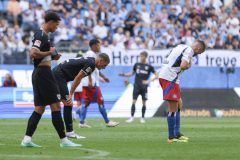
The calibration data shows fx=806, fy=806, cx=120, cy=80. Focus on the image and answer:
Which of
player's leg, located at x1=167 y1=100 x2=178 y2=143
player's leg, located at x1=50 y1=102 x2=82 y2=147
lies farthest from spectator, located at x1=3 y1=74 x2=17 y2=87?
player's leg, located at x1=50 y1=102 x2=82 y2=147

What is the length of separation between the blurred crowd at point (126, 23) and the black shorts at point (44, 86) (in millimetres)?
17592

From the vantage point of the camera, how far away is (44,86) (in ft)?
48.0

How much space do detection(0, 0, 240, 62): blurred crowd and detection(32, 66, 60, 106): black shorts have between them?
17.6 m

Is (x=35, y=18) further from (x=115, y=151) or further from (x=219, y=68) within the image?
(x=115, y=151)

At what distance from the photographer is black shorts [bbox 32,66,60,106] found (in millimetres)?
14609

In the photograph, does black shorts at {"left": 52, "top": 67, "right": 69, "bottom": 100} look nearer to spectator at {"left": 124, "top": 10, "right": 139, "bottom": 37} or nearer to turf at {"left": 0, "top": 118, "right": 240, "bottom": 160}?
turf at {"left": 0, "top": 118, "right": 240, "bottom": 160}

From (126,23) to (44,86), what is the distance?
21.6 meters

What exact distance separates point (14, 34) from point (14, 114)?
16.1 feet

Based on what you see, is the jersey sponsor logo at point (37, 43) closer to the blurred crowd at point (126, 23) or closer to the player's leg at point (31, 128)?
the player's leg at point (31, 128)

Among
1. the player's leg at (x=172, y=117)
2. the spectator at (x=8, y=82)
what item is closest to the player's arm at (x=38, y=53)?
the player's leg at (x=172, y=117)

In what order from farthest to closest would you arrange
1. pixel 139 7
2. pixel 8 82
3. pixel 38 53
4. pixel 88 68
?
pixel 139 7 < pixel 8 82 < pixel 88 68 < pixel 38 53

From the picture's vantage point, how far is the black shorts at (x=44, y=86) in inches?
575

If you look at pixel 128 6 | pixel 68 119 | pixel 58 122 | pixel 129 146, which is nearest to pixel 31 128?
pixel 58 122

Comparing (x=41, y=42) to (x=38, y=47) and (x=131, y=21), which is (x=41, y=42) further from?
(x=131, y=21)
